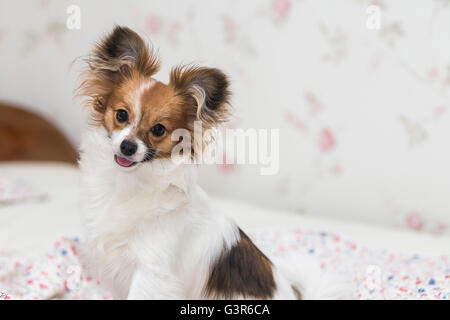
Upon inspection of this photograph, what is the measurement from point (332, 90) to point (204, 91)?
71.9 inches

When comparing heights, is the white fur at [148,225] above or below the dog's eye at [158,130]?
below

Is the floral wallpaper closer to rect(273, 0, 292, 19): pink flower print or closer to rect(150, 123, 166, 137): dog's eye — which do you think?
rect(273, 0, 292, 19): pink flower print

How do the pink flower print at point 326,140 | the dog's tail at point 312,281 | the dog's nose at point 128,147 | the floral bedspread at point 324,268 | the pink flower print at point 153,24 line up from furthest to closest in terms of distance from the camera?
the pink flower print at point 153,24
the pink flower print at point 326,140
the floral bedspread at point 324,268
the dog's tail at point 312,281
the dog's nose at point 128,147

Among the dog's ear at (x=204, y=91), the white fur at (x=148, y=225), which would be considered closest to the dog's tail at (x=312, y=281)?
the white fur at (x=148, y=225)

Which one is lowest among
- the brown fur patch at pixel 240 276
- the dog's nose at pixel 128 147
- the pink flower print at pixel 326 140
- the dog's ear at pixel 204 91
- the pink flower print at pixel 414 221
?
the pink flower print at pixel 414 221

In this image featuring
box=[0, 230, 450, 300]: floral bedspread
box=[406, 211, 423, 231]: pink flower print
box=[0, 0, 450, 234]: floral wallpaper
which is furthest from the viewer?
box=[406, 211, 423, 231]: pink flower print

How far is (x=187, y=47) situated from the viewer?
2.99 metres

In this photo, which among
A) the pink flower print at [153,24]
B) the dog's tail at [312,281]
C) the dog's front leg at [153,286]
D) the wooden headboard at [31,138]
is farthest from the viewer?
the wooden headboard at [31,138]

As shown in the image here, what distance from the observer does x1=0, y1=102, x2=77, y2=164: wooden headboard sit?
3.47 metres

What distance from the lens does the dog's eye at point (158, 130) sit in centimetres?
114

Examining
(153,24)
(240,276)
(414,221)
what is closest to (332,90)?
(414,221)

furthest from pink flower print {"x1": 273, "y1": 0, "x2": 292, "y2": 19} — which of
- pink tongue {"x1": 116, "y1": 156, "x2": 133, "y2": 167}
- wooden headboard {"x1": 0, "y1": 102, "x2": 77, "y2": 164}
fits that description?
pink tongue {"x1": 116, "y1": 156, "x2": 133, "y2": 167}

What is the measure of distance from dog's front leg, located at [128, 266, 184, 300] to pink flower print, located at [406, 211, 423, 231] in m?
1.90

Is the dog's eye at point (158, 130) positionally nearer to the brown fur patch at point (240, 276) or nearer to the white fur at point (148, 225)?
the white fur at point (148, 225)
